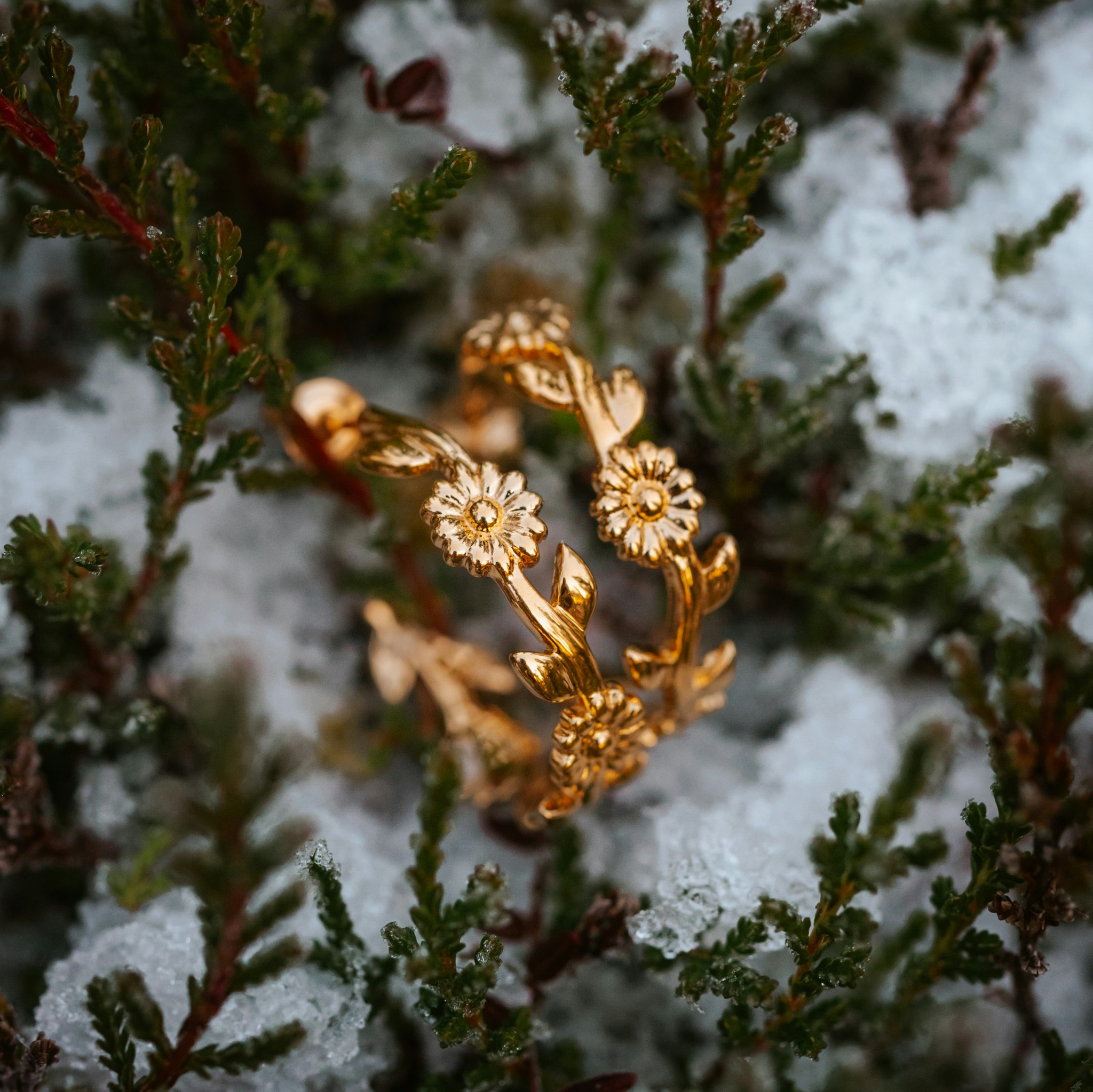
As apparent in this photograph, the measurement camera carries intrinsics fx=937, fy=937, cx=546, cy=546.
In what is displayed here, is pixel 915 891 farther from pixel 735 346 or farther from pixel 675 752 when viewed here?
pixel 735 346

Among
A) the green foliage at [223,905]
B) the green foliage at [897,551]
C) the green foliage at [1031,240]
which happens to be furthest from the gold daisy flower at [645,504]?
the green foliage at [1031,240]

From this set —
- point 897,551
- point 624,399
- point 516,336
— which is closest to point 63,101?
point 516,336

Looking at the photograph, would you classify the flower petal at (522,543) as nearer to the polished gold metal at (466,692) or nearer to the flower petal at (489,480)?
the flower petal at (489,480)

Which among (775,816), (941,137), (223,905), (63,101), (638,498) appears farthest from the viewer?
(941,137)

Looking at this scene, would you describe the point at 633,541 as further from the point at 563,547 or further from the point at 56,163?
the point at 56,163

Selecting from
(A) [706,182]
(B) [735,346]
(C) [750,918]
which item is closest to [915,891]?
(C) [750,918]

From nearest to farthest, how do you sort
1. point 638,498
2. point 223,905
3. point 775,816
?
point 223,905 < point 638,498 < point 775,816

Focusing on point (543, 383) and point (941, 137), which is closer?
point (543, 383)

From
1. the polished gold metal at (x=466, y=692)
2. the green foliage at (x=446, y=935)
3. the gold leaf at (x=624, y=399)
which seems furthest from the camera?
the polished gold metal at (x=466, y=692)
